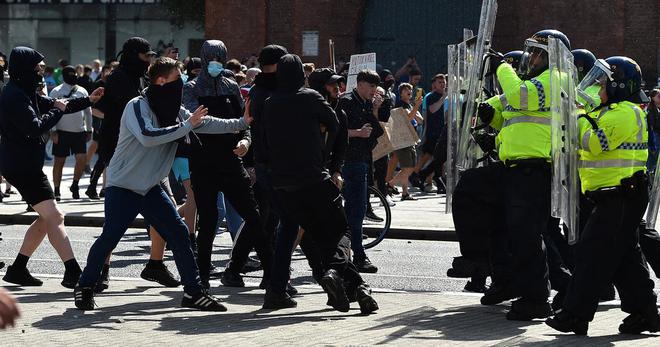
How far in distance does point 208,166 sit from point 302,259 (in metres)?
2.91

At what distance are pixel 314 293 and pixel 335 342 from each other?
89.2 inches

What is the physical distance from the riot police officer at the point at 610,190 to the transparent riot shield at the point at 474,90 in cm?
172

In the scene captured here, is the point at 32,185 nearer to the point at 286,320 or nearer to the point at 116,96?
the point at 116,96

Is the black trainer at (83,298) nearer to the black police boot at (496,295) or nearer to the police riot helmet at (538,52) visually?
the black police boot at (496,295)

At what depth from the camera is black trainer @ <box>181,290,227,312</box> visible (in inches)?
367

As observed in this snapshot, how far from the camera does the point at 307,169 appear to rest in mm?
9141

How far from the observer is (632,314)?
8.70m

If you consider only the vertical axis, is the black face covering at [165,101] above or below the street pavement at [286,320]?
above

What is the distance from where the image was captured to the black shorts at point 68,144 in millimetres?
18703

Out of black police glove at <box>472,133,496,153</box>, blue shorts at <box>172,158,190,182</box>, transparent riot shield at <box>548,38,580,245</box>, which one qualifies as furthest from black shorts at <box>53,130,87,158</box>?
transparent riot shield at <box>548,38,580,245</box>

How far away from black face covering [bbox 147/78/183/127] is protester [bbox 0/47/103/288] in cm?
76

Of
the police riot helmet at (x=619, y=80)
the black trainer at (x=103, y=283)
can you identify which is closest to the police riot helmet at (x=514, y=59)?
the police riot helmet at (x=619, y=80)

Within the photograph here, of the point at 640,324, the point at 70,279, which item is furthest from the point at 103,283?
the point at 640,324

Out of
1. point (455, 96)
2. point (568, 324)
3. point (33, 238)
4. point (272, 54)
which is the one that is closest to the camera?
point (568, 324)
